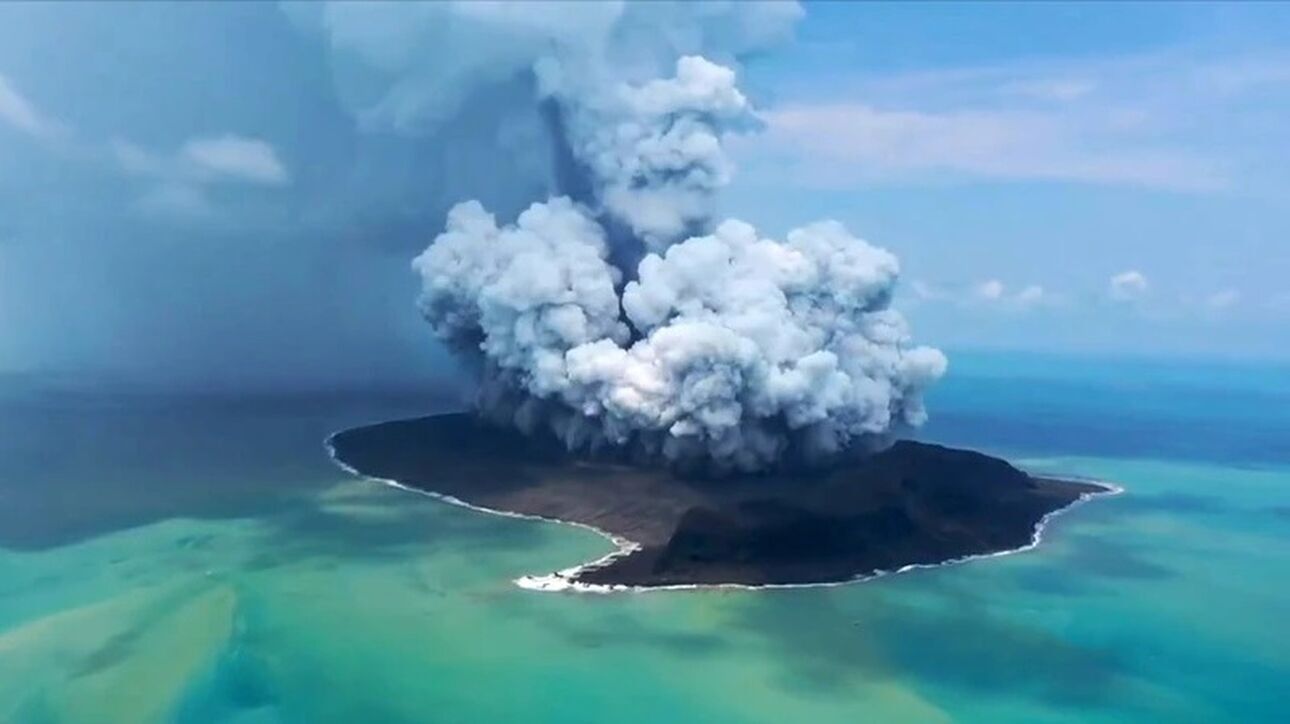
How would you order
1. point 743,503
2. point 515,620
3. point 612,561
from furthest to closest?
1. point 743,503
2. point 612,561
3. point 515,620

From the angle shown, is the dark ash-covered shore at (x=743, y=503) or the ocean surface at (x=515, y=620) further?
the dark ash-covered shore at (x=743, y=503)

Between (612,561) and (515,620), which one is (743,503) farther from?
(515,620)

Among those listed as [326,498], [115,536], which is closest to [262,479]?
[326,498]

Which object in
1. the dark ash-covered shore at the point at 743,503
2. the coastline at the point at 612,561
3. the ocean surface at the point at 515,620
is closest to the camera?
the ocean surface at the point at 515,620

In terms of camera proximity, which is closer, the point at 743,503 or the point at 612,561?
the point at 612,561

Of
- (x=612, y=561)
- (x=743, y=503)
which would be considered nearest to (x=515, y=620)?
(x=612, y=561)
